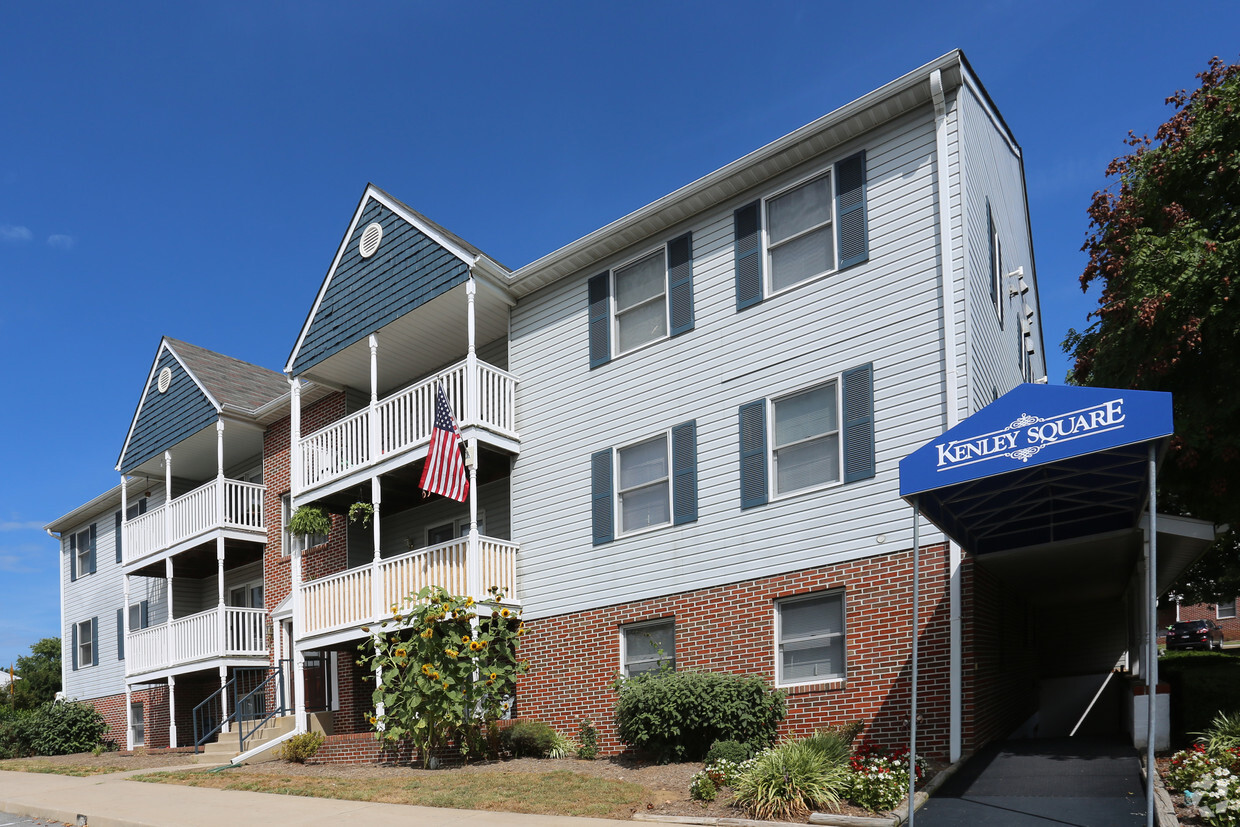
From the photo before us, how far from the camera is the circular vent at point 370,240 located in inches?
810

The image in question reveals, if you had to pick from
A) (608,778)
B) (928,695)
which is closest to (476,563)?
(608,778)

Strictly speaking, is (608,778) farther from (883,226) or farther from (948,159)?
(948,159)

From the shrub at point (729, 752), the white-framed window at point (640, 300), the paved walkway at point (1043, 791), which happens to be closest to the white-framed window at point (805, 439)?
the white-framed window at point (640, 300)

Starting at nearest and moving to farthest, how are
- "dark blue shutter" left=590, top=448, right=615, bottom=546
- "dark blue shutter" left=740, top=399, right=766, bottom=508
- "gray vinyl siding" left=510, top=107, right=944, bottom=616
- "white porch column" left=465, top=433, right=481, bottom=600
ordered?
"gray vinyl siding" left=510, top=107, right=944, bottom=616 → "dark blue shutter" left=740, top=399, right=766, bottom=508 → "dark blue shutter" left=590, top=448, right=615, bottom=546 → "white porch column" left=465, top=433, right=481, bottom=600

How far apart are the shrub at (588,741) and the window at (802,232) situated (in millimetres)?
6931

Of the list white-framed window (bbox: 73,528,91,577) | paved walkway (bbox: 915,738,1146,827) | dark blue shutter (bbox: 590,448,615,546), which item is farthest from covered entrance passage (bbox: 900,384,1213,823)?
white-framed window (bbox: 73,528,91,577)

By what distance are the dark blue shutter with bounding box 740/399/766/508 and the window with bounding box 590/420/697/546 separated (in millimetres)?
927

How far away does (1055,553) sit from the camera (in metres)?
13.0

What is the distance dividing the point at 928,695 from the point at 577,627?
20.1 ft

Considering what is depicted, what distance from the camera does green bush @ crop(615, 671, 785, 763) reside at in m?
13.5

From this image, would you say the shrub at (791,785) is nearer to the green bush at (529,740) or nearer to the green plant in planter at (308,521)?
the green bush at (529,740)

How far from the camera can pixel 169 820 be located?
1184 cm

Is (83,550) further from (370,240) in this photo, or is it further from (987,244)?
(987,244)

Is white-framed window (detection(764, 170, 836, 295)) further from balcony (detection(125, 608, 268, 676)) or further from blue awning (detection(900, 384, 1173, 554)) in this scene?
balcony (detection(125, 608, 268, 676))
